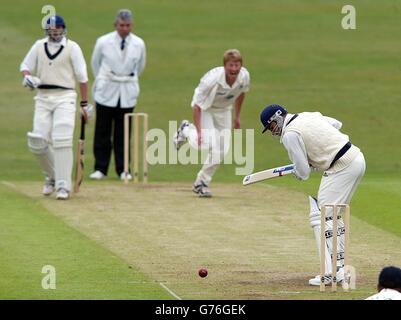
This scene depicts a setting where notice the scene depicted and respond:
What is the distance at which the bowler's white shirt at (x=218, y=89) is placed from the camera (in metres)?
17.5

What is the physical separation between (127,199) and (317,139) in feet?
19.9

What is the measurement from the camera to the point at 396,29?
110 feet

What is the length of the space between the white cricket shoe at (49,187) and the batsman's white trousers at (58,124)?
436mm

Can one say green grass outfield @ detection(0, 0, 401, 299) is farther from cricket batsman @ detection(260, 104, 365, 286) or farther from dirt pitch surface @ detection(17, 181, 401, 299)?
cricket batsman @ detection(260, 104, 365, 286)

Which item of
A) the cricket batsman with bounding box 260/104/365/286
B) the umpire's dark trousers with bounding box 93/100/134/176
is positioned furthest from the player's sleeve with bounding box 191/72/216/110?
the cricket batsman with bounding box 260/104/365/286

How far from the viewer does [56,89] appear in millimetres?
17344

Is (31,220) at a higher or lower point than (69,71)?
lower

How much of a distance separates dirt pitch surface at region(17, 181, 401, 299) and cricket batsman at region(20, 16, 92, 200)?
550 millimetres

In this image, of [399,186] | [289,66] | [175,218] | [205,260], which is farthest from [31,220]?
[289,66]

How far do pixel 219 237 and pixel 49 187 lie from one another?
13.0 ft

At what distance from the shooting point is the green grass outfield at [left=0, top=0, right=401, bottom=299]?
17953 millimetres

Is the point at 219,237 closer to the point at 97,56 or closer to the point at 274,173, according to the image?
the point at 274,173

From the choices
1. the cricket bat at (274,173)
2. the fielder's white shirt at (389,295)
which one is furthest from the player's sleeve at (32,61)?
the fielder's white shirt at (389,295)
